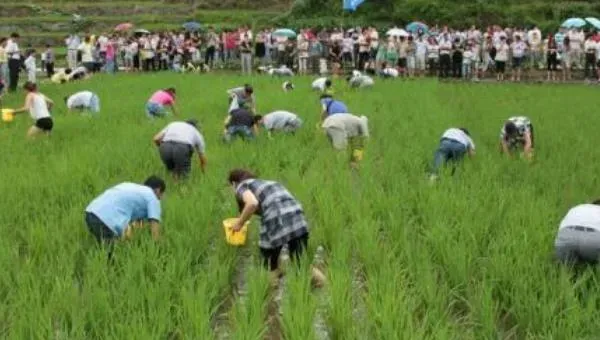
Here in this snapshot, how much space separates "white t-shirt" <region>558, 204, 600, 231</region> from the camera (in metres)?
4.62

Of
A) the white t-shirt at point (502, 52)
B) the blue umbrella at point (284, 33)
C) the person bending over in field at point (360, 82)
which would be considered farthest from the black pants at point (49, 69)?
the white t-shirt at point (502, 52)

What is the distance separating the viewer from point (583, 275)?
14.5 feet

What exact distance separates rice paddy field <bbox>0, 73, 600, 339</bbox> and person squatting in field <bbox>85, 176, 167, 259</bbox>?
0.12 metres

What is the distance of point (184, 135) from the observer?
24.3 feet

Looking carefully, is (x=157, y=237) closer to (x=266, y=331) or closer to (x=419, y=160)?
(x=266, y=331)

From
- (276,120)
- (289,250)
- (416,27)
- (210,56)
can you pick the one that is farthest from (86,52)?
(289,250)

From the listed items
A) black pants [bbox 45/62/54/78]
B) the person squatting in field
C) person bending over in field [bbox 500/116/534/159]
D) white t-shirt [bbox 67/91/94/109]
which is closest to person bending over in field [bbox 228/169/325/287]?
the person squatting in field

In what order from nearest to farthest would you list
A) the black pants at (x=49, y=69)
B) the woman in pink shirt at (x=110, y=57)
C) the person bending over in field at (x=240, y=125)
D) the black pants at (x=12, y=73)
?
the person bending over in field at (x=240, y=125) < the black pants at (x=12, y=73) < the black pants at (x=49, y=69) < the woman in pink shirt at (x=110, y=57)

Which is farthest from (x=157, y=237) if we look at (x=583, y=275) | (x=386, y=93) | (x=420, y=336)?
(x=386, y=93)

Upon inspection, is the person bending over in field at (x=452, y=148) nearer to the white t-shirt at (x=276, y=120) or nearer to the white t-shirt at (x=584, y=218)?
the white t-shirt at (x=276, y=120)

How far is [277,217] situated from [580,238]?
1855mm

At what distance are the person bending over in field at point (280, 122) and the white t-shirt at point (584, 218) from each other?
555cm

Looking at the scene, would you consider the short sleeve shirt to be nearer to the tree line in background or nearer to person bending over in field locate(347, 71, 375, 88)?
person bending over in field locate(347, 71, 375, 88)

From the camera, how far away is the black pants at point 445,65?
61.5ft
